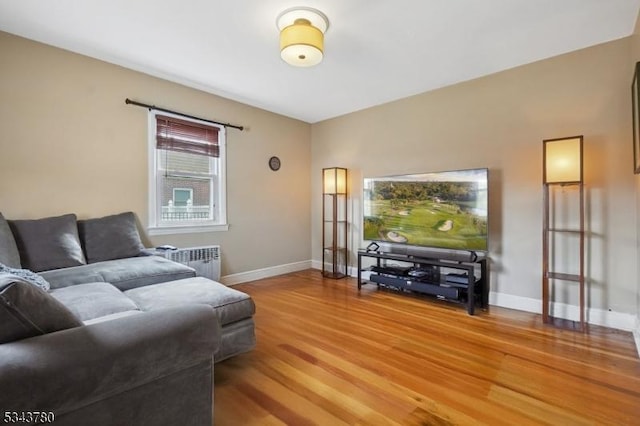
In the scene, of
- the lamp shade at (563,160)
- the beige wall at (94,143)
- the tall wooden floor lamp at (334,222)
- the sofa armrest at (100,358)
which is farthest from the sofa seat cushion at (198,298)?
the lamp shade at (563,160)

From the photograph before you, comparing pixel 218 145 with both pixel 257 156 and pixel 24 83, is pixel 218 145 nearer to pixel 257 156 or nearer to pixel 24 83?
pixel 257 156

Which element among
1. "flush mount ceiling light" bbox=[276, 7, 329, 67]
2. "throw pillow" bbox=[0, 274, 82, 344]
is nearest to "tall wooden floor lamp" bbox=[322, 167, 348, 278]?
→ "flush mount ceiling light" bbox=[276, 7, 329, 67]

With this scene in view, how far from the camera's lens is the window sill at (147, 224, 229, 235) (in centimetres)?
327

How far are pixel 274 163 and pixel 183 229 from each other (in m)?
1.62

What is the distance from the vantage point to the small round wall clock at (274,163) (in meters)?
4.41

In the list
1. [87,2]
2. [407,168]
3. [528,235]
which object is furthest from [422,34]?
[87,2]

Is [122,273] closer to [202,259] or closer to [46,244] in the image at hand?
[46,244]

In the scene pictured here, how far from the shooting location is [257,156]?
13.9ft

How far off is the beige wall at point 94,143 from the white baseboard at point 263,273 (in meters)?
0.08

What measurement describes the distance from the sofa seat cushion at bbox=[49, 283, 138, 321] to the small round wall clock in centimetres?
279

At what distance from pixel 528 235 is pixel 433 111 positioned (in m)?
1.73

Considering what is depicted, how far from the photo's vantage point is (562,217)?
2760 millimetres

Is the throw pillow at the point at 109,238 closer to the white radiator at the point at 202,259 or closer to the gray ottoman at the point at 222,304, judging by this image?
the white radiator at the point at 202,259

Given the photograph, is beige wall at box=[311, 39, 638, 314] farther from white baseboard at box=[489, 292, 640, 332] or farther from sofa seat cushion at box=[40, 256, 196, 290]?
sofa seat cushion at box=[40, 256, 196, 290]
